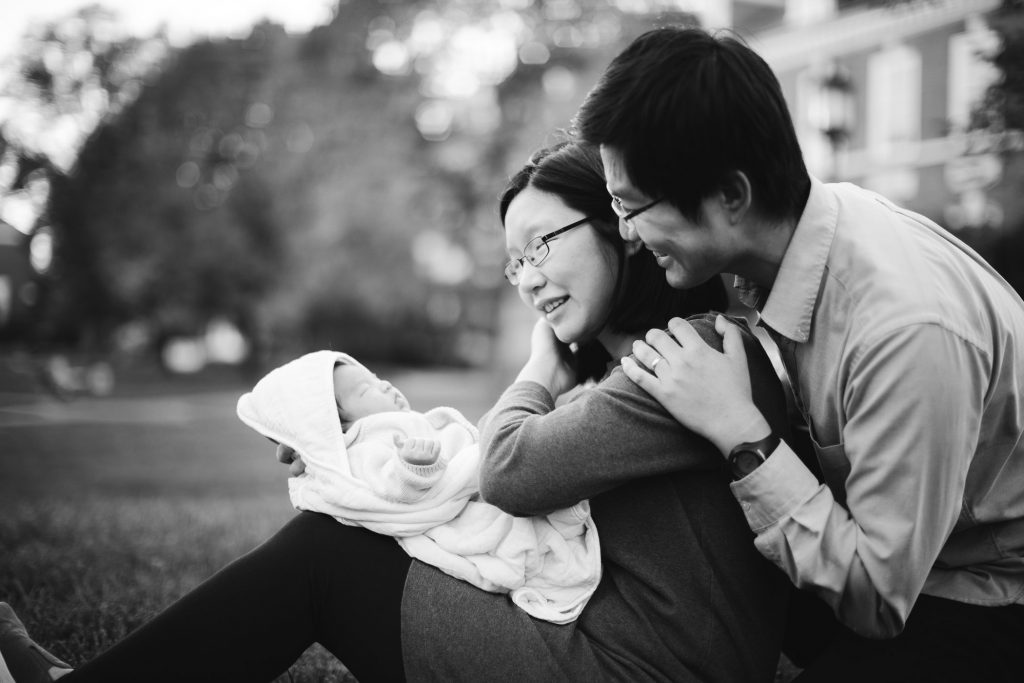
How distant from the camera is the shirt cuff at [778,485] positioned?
66.6 inches

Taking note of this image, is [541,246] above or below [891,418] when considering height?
above

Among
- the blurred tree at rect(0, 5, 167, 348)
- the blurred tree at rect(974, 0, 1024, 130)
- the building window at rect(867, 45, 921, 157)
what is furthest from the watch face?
the blurred tree at rect(0, 5, 167, 348)

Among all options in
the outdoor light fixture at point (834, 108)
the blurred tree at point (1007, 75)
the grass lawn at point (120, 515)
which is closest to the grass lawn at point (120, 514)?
the grass lawn at point (120, 515)

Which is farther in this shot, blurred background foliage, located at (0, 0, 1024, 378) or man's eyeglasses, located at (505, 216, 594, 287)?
blurred background foliage, located at (0, 0, 1024, 378)

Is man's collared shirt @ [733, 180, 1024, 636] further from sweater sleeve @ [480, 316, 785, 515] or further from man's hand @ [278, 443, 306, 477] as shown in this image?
man's hand @ [278, 443, 306, 477]

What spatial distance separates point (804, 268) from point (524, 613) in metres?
1.00

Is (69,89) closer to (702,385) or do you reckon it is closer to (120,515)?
(120,515)

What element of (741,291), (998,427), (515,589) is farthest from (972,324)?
(515,589)

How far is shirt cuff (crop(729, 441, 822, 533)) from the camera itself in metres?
1.69

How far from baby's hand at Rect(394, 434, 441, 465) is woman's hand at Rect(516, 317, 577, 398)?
1.08 ft

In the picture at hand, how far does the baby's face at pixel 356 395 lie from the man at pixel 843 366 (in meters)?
1.07

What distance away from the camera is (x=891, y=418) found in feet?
5.16

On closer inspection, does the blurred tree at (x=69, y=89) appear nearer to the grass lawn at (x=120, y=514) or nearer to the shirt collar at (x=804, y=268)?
the grass lawn at (x=120, y=514)

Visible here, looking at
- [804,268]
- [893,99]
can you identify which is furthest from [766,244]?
[893,99]
